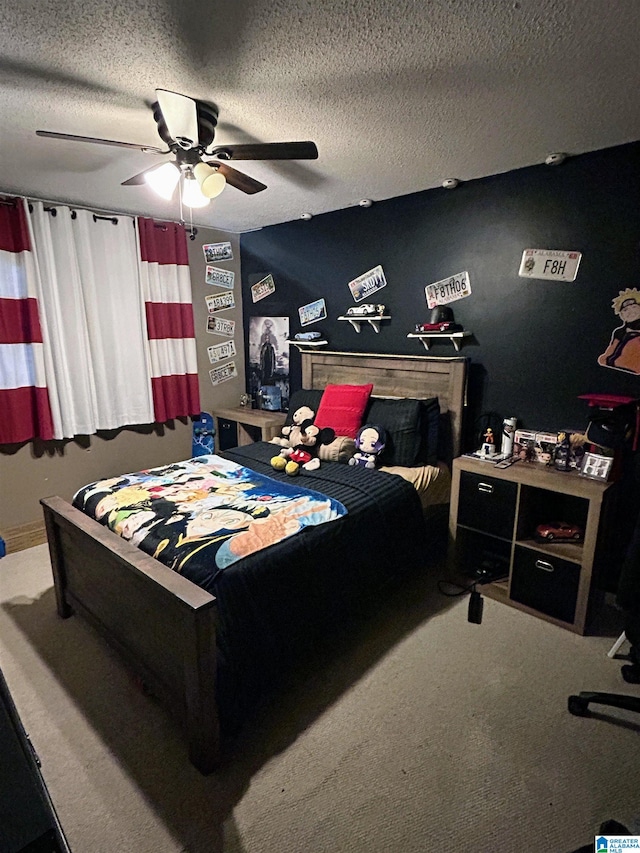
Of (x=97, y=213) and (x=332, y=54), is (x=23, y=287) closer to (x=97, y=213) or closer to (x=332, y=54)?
(x=97, y=213)

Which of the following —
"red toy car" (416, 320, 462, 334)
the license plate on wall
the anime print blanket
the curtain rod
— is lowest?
the anime print blanket

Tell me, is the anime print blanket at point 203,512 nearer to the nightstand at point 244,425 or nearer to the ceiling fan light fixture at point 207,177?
the nightstand at point 244,425

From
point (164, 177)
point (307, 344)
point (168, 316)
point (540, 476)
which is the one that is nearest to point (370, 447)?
point (540, 476)

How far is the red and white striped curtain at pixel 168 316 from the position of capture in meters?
3.60

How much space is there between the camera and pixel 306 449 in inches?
118

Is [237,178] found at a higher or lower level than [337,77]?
lower

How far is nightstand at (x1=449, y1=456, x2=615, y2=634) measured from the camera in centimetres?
219

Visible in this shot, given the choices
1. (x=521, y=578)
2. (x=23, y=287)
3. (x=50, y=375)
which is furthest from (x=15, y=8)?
(x=521, y=578)

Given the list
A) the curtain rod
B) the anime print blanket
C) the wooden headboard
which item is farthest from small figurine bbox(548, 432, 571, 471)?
the curtain rod

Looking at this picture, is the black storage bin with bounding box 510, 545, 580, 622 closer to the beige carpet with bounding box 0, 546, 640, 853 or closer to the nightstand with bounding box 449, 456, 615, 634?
the nightstand with bounding box 449, 456, 615, 634

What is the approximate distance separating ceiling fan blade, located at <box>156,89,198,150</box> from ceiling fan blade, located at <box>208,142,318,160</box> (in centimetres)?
12

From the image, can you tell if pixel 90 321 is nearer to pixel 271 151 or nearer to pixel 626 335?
pixel 271 151

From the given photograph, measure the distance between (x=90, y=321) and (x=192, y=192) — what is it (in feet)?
5.50

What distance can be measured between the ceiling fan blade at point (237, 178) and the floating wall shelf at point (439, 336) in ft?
4.52
